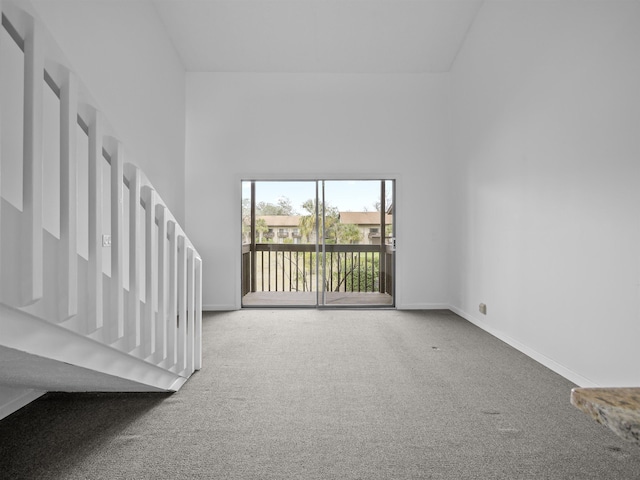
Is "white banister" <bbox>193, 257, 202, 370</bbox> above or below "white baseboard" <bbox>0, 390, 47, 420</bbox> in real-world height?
above

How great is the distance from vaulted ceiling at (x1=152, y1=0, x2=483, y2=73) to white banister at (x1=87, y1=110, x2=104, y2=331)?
3651mm

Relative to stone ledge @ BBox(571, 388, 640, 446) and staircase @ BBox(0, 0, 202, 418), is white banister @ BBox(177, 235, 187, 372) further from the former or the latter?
stone ledge @ BBox(571, 388, 640, 446)

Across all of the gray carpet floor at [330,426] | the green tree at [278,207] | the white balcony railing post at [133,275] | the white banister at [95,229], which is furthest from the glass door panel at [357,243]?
the white banister at [95,229]

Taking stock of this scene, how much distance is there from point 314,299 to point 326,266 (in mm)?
494

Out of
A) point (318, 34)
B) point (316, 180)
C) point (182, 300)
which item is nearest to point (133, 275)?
point (182, 300)

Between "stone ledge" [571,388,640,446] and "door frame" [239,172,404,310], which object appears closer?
"stone ledge" [571,388,640,446]

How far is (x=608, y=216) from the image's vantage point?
2402 mm

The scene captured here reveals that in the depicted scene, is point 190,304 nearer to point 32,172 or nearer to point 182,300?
point 182,300

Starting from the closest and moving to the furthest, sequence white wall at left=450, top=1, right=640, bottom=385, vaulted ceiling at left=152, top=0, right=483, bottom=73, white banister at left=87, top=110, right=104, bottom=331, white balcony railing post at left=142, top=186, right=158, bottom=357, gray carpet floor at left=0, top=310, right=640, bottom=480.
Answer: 1. white banister at left=87, top=110, right=104, bottom=331
2. gray carpet floor at left=0, top=310, right=640, bottom=480
3. white balcony railing post at left=142, top=186, right=158, bottom=357
4. white wall at left=450, top=1, right=640, bottom=385
5. vaulted ceiling at left=152, top=0, right=483, bottom=73

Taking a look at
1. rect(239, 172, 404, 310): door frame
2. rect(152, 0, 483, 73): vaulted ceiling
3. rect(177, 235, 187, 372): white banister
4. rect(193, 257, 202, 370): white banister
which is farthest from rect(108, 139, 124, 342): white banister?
rect(239, 172, 404, 310): door frame

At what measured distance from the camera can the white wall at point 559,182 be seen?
229cm

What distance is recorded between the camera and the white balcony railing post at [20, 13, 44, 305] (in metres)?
1.07

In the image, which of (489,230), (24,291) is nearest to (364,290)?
(489,230)

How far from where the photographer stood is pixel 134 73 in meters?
3.72
